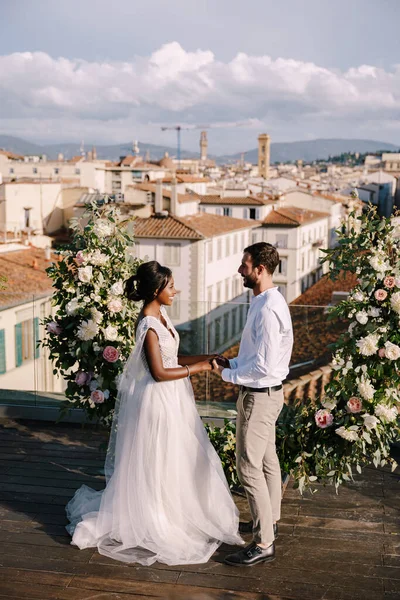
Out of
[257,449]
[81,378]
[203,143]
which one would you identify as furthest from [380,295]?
[203,143]

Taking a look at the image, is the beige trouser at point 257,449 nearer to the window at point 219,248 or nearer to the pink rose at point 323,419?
the pink rose at point 323,419

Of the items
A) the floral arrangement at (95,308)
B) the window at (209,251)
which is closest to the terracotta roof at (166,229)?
the window at (209,251)

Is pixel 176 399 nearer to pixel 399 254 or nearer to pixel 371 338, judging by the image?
pixel 371 338

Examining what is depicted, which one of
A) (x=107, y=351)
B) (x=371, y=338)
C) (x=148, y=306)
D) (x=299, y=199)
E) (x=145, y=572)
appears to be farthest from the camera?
(x=299, y=199)

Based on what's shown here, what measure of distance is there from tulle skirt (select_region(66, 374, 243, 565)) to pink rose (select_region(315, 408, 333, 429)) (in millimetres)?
712

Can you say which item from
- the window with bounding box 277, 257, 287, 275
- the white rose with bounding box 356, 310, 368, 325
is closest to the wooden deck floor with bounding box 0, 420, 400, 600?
the white rose with bounding box 356, 310, 368, 325

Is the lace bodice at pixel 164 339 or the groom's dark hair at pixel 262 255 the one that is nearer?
the groom's dark hair at pixel 262 255

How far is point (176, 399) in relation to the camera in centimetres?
398

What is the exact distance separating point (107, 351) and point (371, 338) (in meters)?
1.74

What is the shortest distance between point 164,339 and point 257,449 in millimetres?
760

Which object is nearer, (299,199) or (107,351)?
(107,351)

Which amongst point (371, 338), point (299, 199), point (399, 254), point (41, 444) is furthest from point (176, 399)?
point (299, 199)

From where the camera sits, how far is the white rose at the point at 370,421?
420 centimetres

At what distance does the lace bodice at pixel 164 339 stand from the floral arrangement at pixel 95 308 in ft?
3.17
